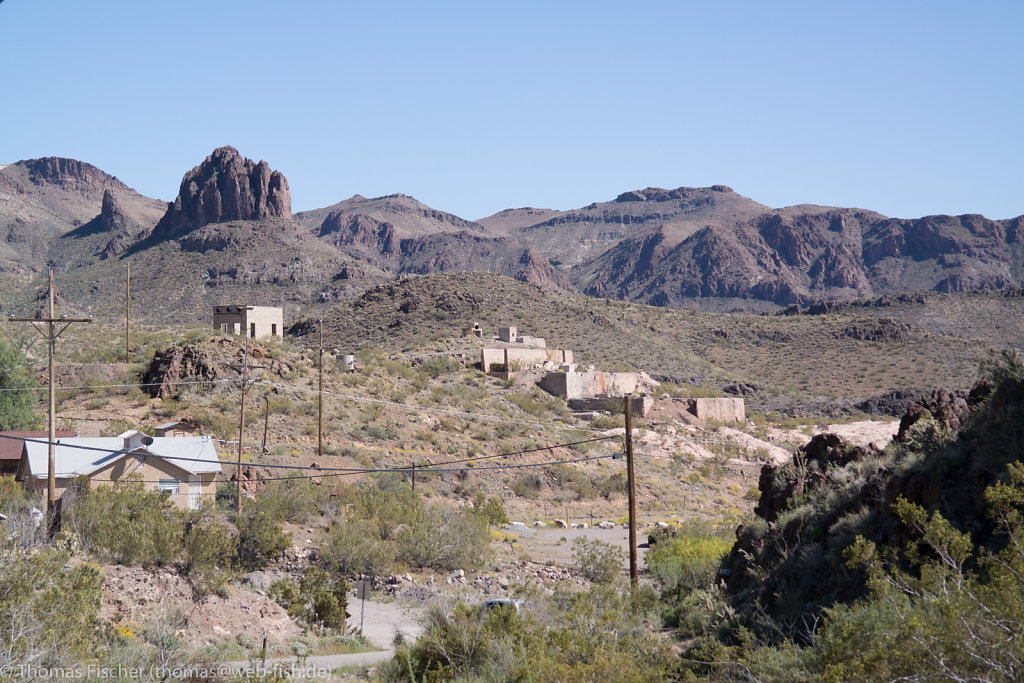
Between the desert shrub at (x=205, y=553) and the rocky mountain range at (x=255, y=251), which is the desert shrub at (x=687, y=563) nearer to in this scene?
the desert shrub at (x=205, y=553)

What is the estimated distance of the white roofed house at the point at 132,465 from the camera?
2414cm

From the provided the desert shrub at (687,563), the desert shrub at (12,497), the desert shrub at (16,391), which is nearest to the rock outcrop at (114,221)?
the desert shrub at (16,391)

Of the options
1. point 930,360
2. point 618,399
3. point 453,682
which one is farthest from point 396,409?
point 930,360

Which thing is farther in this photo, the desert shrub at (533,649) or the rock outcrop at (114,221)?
the rock outcrop at (114,221)

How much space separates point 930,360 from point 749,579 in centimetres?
7694

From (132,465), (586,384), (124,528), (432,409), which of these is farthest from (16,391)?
(586,384)

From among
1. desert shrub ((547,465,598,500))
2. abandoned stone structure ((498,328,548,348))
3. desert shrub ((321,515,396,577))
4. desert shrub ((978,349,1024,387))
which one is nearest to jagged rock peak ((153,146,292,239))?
abandoned stone structure ((498,328,548,348))

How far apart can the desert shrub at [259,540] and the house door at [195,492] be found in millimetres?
1668

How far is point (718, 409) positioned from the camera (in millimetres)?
59469

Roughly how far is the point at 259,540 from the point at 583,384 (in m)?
37.0

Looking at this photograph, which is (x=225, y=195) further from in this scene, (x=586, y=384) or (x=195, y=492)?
(x=195, y=492)

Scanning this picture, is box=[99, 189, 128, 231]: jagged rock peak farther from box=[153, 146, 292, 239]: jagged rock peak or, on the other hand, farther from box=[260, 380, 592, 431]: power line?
box=[260, 380, 592, 431]: power line

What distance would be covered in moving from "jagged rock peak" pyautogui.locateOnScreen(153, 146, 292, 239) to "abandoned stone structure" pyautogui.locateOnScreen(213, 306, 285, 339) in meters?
68.5

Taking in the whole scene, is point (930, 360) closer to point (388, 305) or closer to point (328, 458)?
point (388, 305)
